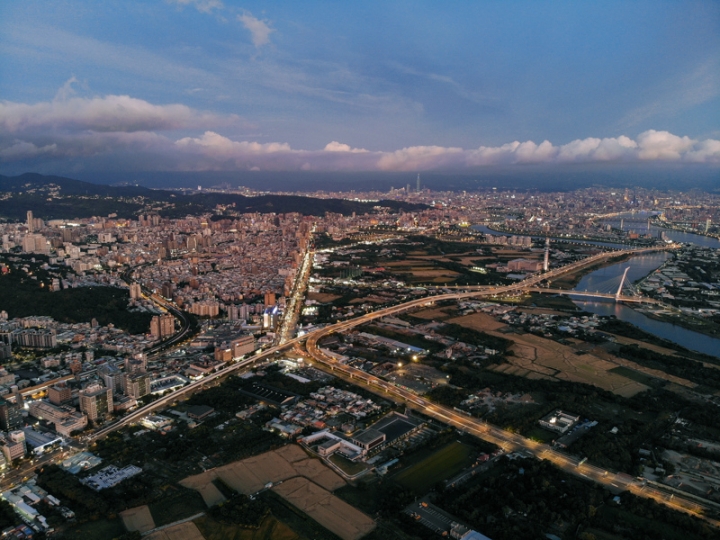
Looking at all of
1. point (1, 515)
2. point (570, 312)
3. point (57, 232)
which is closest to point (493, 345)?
point (570, 312)

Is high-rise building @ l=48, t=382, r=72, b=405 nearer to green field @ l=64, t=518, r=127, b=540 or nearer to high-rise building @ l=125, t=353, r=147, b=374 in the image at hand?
high-rise building @ l=125, t=353, r=147, b=374

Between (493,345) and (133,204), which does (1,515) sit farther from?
(133,204)

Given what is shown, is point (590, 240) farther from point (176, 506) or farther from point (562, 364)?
point (176, 506)

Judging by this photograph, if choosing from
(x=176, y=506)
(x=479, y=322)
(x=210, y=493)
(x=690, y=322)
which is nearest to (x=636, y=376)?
(x=479, y=322)

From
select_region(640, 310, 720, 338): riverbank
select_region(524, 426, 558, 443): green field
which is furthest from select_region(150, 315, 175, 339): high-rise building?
select_region(640, 310, 720, 338): riverbank

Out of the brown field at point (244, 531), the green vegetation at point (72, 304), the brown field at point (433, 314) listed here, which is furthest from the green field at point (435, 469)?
the green vegetation at point (72, 304)

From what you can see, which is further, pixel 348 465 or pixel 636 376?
pixel 636 376

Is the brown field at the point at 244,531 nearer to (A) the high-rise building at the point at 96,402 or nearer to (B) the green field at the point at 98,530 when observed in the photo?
(B) the green field at the point at 98,530
